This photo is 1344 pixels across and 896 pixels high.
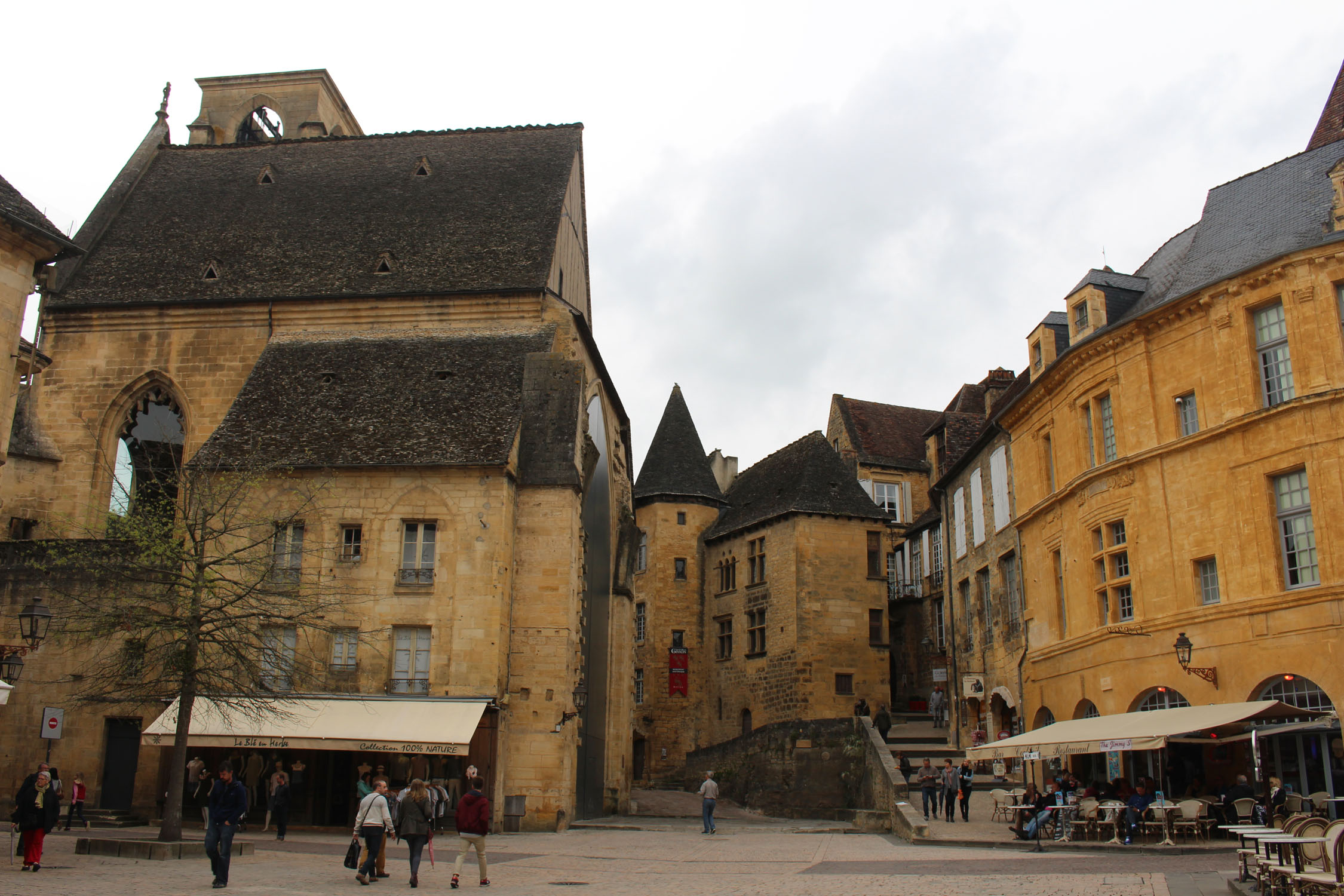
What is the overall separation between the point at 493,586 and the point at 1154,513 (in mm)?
10741

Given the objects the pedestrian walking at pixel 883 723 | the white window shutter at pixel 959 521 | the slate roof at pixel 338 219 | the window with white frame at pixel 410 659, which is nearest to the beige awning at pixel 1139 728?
the window with white frame at pixel 410 659

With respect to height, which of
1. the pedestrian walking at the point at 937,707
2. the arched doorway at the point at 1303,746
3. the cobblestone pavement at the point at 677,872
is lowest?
the cobblestone pavement at the point at 677,872

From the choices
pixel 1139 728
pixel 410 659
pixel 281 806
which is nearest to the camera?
pixel 1139 728

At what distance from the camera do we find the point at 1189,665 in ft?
50.8

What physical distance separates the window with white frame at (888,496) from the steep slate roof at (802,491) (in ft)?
12.2

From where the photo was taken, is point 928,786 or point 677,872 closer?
point 677,872

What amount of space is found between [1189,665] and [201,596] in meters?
13.6

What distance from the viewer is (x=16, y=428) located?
23203 mm

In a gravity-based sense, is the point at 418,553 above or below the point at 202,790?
above

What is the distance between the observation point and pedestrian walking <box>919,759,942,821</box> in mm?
19250

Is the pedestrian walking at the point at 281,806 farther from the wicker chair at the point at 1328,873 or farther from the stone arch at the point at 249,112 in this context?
the stone arch at the point at 249,112

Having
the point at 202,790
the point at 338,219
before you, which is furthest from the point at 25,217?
the point at 338,219

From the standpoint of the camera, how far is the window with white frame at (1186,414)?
656 inches

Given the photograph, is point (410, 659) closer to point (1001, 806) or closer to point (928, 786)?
point (928, 786)
